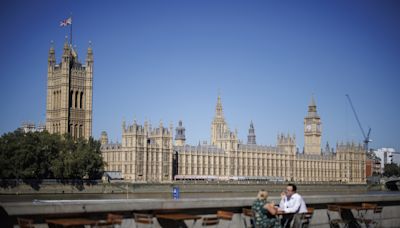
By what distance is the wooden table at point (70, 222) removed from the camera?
507 inches

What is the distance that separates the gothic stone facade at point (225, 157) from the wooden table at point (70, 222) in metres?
89.4

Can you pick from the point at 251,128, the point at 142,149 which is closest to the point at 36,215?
the point at 142,149

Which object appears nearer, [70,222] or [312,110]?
[70,222]

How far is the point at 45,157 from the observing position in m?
77.3

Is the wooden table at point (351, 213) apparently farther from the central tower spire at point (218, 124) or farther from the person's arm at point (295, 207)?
the central tower spire at point (218, 124)

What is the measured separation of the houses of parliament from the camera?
10519 cm

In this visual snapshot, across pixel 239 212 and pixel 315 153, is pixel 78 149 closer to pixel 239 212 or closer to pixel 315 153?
pixel 239 212

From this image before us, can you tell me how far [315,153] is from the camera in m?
170

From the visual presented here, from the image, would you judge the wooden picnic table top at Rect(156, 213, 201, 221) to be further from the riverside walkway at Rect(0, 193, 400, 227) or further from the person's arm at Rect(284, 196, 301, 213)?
the person's arm at Rect(284, 196, 301, 213)

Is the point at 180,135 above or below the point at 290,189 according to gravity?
above

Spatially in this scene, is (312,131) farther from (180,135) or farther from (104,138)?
(104,138)

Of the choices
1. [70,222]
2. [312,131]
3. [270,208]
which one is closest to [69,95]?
[312,131]

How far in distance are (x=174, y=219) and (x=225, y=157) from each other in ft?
376

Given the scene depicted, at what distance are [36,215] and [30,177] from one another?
63331 mm
